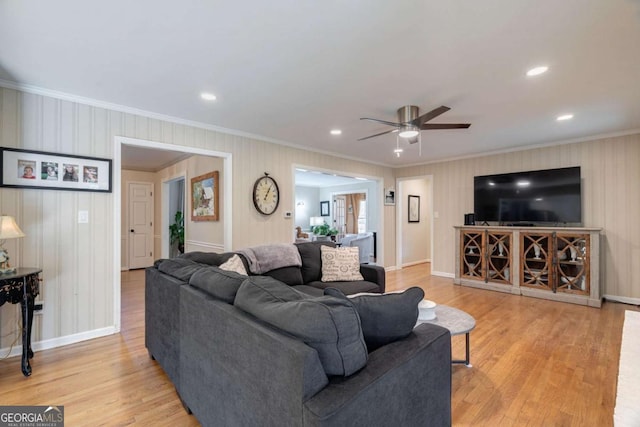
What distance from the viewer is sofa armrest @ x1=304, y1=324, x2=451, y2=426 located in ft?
2.93

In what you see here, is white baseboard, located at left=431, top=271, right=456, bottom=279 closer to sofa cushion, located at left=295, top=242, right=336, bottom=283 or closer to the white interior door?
sofa cushion, located at left=295, top=242, right=336, bottom=283

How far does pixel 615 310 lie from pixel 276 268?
171 inches

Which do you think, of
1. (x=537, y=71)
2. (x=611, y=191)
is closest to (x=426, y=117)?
(x=537, y=71)

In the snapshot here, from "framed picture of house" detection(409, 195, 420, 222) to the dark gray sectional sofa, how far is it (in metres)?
6.18

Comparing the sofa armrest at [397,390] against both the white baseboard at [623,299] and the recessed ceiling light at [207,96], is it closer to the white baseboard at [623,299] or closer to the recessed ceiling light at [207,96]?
the recessed ceiling light at [207,96]

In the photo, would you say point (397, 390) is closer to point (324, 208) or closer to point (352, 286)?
point (352, 286)

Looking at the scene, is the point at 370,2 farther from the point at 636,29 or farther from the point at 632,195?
the point at 632,195

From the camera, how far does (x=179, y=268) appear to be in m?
2.14

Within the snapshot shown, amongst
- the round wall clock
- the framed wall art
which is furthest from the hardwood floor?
the round wall clock

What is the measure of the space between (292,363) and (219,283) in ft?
2.56

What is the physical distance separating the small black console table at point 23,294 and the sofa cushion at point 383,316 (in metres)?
2.50

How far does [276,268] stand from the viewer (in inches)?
124

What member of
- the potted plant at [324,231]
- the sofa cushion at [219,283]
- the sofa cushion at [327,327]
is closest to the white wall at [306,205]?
the potted plant at [324,231]

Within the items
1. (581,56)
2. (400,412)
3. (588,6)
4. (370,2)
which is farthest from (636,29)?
(400,412)
